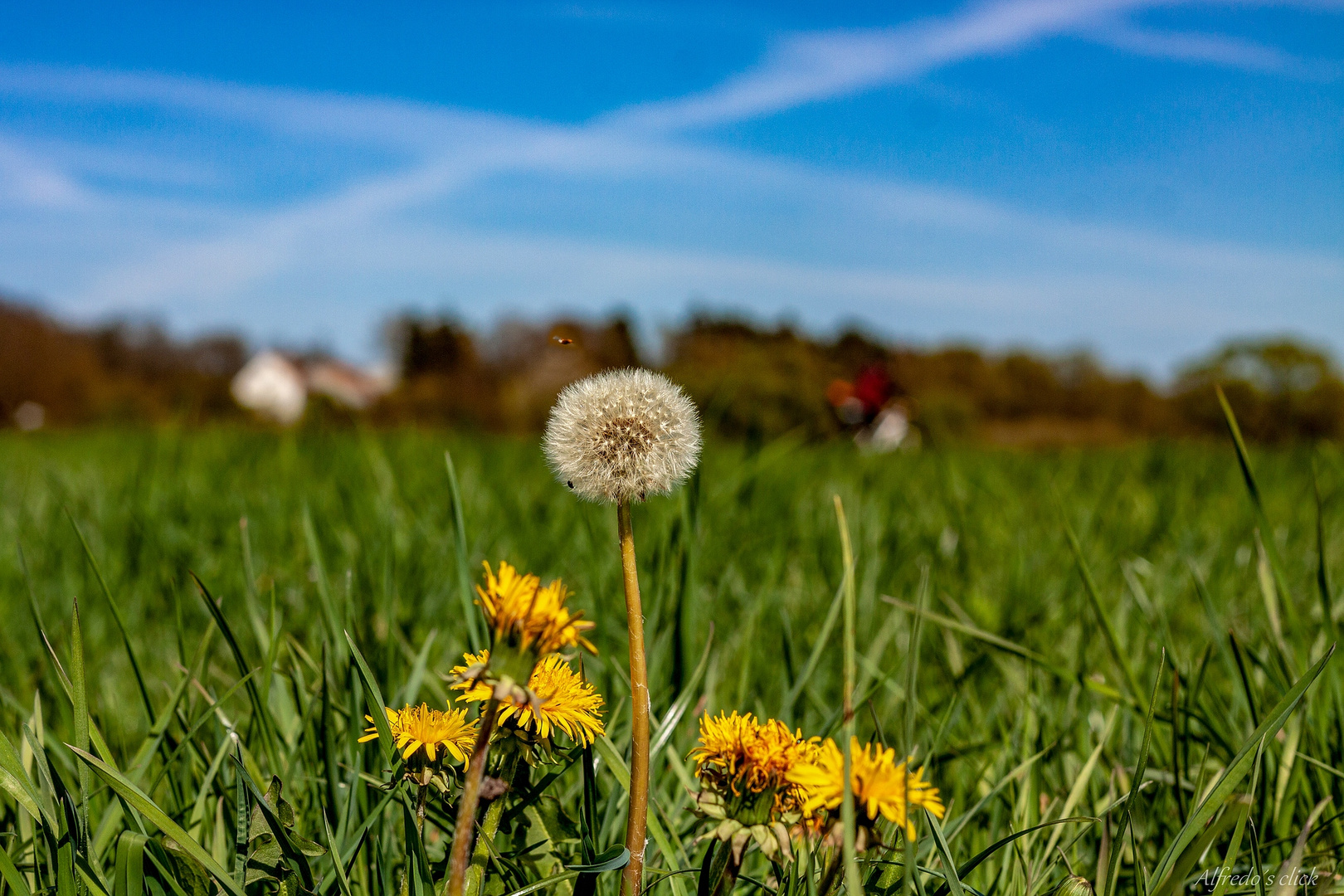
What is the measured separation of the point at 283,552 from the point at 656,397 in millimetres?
2384

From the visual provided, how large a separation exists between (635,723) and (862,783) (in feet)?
0.66

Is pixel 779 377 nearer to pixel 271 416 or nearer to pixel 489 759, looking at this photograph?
pixel 271 416

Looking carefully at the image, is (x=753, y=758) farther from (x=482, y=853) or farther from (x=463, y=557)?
(x=463, y=557)

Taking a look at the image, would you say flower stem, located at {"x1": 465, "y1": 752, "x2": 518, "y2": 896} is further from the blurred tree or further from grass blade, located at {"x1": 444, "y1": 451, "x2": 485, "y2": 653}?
the blurred tree

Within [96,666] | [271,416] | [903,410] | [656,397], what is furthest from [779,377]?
[656,397]

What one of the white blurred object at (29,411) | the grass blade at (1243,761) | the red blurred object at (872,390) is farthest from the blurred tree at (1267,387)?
the white blurred object at (29,411)

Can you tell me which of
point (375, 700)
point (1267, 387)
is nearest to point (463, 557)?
point (375, 700)

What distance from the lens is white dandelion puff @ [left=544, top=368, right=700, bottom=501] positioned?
0.85 m

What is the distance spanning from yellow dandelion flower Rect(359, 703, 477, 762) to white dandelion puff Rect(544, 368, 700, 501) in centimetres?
24

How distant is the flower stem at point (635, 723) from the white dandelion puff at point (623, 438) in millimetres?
63

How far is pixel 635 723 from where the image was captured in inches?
28.8

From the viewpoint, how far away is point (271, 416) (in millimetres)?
8359

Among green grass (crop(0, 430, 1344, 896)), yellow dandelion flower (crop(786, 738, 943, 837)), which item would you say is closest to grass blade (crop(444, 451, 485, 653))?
green grass (crop(0, 430, 1344, 896))

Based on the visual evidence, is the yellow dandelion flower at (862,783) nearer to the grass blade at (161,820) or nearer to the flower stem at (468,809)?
the flower stem at (468,809)
